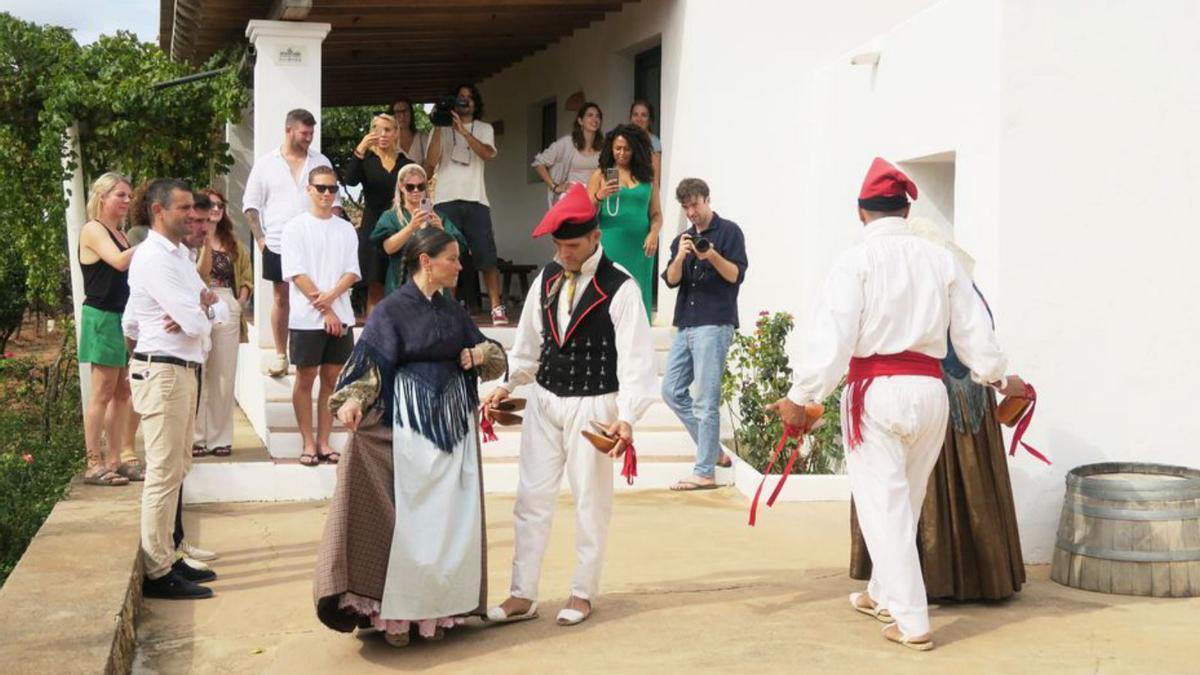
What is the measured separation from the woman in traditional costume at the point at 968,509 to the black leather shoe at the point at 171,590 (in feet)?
10.6

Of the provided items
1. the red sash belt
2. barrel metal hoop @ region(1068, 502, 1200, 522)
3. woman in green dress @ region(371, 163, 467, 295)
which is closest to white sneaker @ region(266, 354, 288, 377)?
woman in green dress @ region(371, 163, 467, 295)

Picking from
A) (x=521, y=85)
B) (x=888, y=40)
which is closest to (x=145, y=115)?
(x=521, y=85)

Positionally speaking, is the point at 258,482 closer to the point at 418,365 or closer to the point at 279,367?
the point at 279,367

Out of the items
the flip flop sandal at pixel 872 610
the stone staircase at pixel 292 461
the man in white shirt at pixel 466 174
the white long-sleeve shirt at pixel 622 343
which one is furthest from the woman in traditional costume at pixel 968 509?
the man in white shirt at pixel 466 174

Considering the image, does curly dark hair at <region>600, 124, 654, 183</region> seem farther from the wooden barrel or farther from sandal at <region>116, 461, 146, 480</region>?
the wooden barrel

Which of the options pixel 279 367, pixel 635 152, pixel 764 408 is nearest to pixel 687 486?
pixel 764 408

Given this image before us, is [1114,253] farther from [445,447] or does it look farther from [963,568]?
[445,447]

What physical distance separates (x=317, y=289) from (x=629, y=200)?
2.53 meters

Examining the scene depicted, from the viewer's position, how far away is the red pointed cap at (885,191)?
575cm

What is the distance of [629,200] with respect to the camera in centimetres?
1004

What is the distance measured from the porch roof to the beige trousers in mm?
4538

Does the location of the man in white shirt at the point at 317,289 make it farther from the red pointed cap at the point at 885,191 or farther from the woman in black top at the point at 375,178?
the red pointed cap at the point at 885,191

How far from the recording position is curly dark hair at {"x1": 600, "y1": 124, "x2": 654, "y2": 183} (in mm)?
9773

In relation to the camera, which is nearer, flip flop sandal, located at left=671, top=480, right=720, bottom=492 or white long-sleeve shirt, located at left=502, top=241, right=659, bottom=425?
white long-sleeve shirt, located at left=502, top=241, right=659, bottom=425
